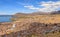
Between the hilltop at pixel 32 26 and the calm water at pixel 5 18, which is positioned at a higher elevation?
the calm water at pixel 5 18

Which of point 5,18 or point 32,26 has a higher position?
point 5,18

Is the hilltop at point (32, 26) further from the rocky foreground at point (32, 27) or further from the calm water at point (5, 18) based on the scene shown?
the calm water at point (5, 18)

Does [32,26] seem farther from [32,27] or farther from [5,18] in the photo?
[5,18]

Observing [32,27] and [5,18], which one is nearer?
[5,18]

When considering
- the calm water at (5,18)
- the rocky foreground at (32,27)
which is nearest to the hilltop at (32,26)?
the rocky foreground at (32,27)

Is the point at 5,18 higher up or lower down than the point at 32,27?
higher up

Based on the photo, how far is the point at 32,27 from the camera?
11.4 ft

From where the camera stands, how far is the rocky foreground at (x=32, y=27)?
10.5ft

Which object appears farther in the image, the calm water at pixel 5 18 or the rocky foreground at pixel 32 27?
the calm water at pixel 5 18

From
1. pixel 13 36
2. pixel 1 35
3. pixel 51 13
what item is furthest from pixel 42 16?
pixel 1 35

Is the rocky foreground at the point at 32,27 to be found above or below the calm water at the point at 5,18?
below

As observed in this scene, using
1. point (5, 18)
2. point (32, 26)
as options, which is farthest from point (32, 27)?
point (5, 18)

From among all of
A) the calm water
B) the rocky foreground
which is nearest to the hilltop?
the rocky foreground

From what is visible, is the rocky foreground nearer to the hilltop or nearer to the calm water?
the hilltop
